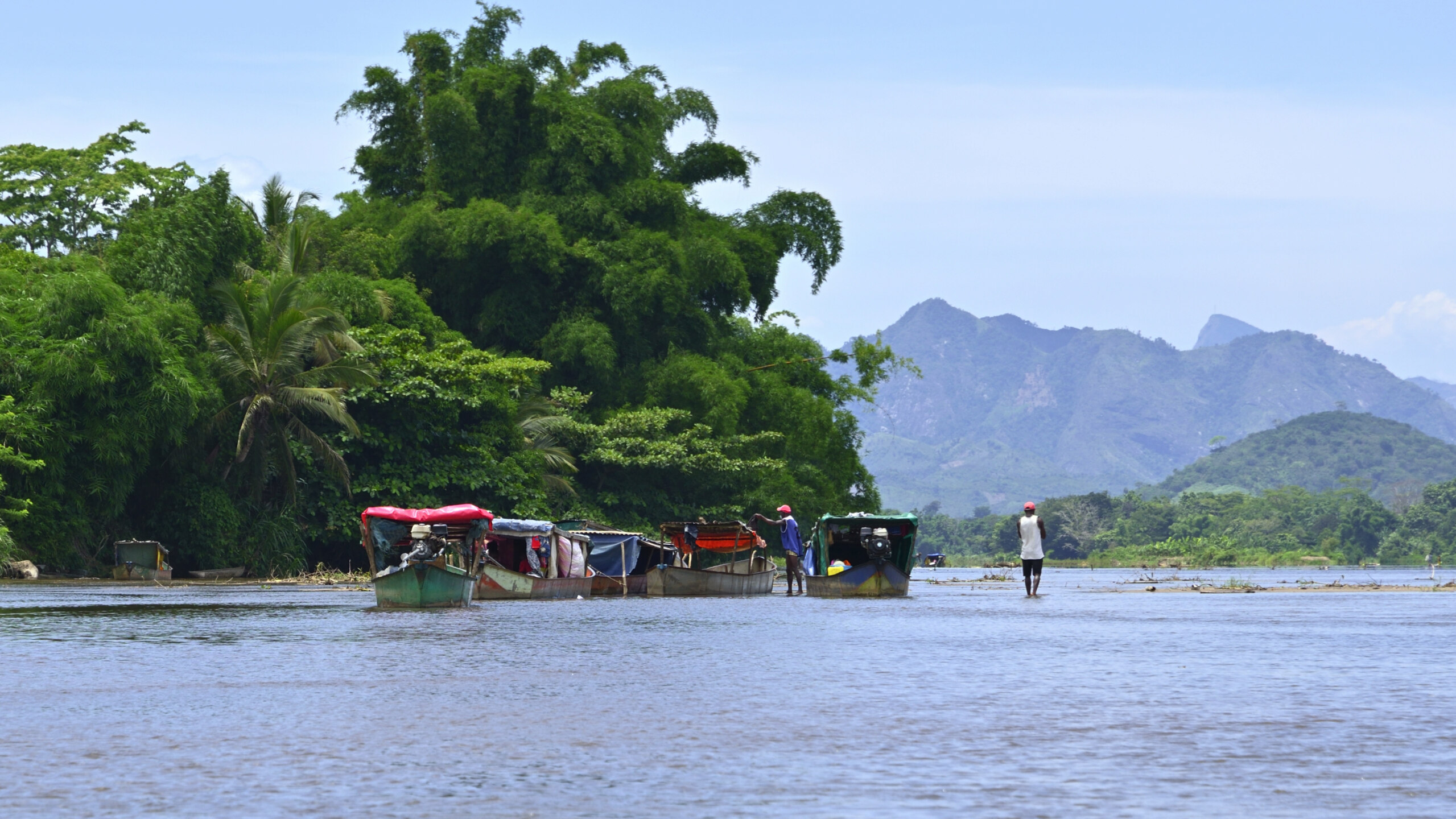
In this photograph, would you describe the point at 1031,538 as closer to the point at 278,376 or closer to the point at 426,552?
the point at 426,552

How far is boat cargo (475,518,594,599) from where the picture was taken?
1052 inches

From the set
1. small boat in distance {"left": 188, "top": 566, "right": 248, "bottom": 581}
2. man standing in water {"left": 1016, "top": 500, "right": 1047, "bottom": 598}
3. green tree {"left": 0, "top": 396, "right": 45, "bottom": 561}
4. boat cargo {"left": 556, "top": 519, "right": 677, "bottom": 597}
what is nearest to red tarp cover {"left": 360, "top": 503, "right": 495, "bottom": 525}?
boat cargo {"left": 556, "top": 519, "right": 677, "bottom": 597}

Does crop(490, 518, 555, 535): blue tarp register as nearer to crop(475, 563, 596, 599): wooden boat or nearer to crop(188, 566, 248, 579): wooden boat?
crop(475, 563, 596, 599): wooden boat

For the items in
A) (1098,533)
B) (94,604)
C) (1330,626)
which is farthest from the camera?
(1098,533)

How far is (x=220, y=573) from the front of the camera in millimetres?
35469

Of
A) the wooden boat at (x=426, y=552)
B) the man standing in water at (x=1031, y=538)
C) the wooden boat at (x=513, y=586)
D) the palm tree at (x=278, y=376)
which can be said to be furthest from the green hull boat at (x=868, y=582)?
the palm tree at (x=278, y=376)

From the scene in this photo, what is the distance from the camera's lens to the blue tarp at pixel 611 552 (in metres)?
32.0

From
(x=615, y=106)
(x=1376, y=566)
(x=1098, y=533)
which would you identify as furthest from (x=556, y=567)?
(x=1098, y=533)

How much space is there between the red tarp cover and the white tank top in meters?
9.01

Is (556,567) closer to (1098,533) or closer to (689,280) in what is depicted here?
(689,280)

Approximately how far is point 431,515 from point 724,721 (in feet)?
51.9

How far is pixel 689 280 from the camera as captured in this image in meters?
46.0

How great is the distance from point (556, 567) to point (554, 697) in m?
18.2

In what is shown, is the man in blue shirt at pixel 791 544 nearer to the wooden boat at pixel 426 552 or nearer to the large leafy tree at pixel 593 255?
the wooden boat at pixel 426 552
